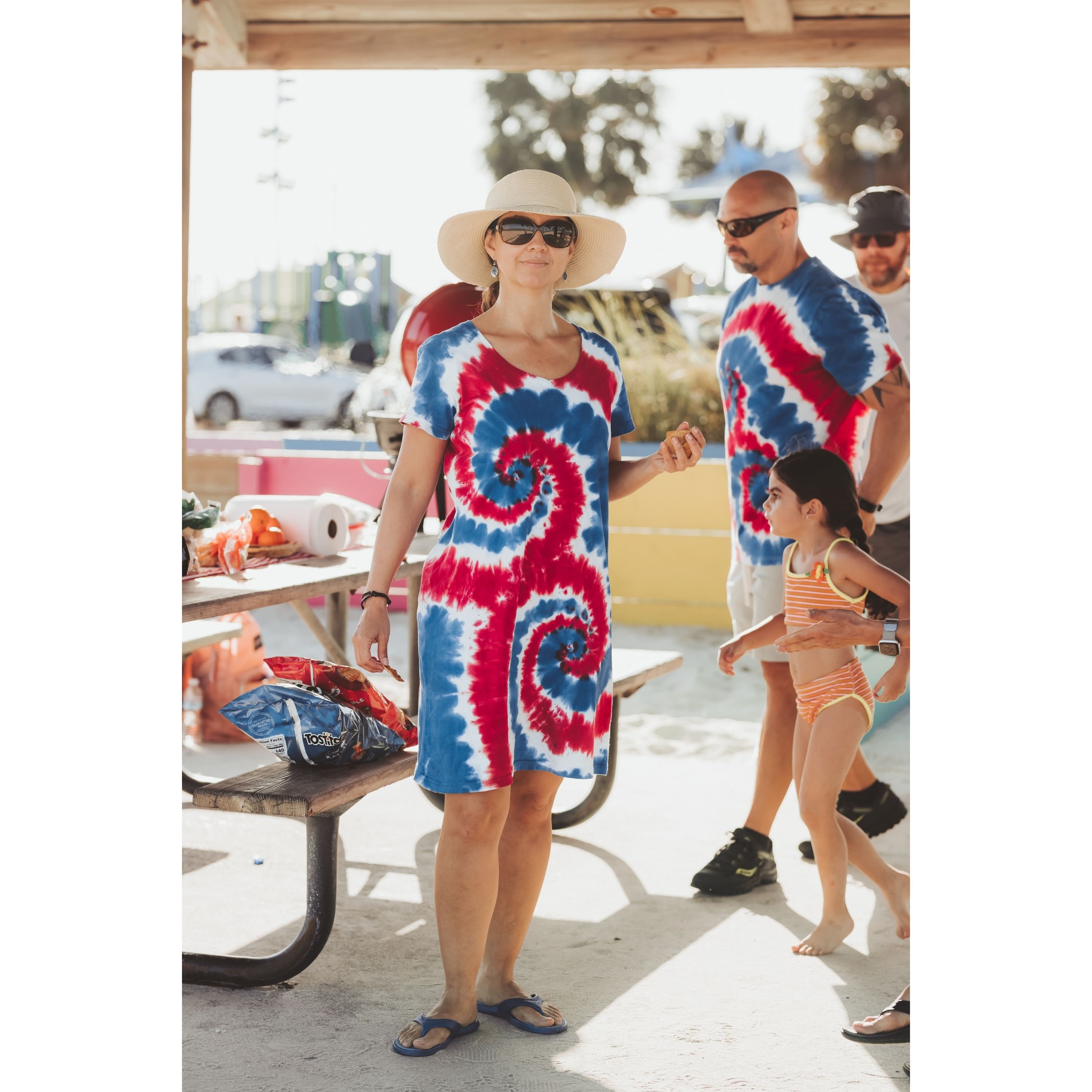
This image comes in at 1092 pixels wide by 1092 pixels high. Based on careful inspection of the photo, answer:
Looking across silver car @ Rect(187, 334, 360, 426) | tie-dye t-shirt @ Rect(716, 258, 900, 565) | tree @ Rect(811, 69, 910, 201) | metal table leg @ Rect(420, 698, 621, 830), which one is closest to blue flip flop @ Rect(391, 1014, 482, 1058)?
metal table leg @ Rect(420, 698, 621, 830)

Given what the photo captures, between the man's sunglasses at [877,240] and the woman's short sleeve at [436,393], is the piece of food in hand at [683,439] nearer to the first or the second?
the woman's short sleeve at [436,393]

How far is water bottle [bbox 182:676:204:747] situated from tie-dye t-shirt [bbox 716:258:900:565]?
3.08 metres

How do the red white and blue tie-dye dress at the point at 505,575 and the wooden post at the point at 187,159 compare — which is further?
the wooden post at the point at 187,159

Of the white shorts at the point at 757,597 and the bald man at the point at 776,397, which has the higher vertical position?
the bald man at the point at 776,397

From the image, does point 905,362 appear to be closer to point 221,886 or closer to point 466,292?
point 466,292

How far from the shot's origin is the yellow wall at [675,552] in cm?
920

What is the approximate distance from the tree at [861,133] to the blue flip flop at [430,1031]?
3157 cm

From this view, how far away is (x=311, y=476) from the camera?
32.7 feet

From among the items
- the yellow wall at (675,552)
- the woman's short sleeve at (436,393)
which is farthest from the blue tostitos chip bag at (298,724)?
the yellow wall at (675,552)

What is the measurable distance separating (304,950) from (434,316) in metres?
1.89

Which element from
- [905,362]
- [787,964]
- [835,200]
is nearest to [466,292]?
[905,362]
